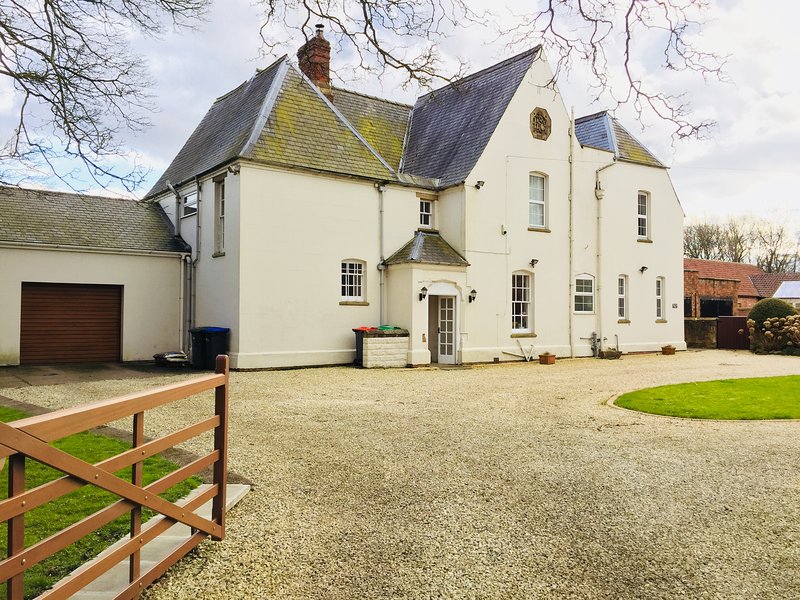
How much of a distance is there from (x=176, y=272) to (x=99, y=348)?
11.2ft

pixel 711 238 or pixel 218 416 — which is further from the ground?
pixel 711 238

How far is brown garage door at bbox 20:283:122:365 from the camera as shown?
18.6 m

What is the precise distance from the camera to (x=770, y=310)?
27062mm

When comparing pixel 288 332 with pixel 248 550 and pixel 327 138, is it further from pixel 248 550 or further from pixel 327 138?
pixel 248 550

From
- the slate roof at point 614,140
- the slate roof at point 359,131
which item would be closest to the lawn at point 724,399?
the slate roof at point 359,131

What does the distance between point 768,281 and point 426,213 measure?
1598 inches

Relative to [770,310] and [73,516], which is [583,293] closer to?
[770,310]

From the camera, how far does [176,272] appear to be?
20750 mm

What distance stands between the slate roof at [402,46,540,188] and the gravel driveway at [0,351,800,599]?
12.3 m

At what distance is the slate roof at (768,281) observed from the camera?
161 feet

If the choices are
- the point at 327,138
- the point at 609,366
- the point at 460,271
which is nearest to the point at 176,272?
the point at 327,138

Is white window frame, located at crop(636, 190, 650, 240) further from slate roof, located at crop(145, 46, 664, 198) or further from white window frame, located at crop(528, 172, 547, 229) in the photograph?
white window frame, located at crop(528, 172, 547, 229)

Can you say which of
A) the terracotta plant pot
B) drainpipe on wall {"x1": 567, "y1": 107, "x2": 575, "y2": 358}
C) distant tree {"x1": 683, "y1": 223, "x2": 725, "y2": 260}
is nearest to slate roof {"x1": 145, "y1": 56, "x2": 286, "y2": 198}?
drainpipe on wall {"x1": 567, "y1": 107, "x2": 575, "y2": 358}

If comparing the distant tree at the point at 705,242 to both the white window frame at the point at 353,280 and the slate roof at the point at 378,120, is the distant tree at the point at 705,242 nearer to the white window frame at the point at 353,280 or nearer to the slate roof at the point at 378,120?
the slate roof at the point at 378,120
